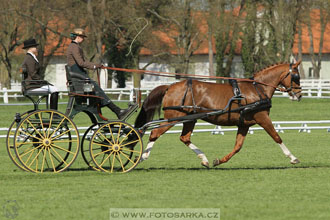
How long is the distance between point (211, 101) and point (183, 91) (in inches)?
19.5

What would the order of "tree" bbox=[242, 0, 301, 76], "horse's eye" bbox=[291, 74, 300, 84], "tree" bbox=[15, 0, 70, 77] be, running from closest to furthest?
"horse's eye" bbox=[291, 74, 300, 84]
"tree" bbox=[15, 0, 70, 77]
"tree" bbox=[242, 0, 301, 76]

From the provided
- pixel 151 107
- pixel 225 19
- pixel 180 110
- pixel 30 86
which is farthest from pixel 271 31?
pixel 30 86

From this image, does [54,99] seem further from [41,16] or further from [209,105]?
[41,16]

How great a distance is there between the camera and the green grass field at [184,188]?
316 inches

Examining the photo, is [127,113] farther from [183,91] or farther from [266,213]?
[266,213]

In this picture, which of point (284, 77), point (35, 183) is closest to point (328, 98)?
point (284, 77)

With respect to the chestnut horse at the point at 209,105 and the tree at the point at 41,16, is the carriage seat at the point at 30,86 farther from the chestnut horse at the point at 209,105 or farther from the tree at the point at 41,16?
the tree at the point at 41,16

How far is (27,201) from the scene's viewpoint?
862 centimetres

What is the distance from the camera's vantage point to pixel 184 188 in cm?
955

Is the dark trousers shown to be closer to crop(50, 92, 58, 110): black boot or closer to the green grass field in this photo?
crop(50, 92, 58, 110): black boot

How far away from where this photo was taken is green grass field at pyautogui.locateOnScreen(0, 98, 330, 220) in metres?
8.02

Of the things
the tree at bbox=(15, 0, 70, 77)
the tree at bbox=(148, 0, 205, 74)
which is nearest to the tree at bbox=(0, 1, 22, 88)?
the tree at bbox=(15, 0, 70, 77)

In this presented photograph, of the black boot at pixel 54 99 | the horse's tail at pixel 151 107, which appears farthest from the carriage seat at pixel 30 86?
the horse's tail at pixel 151 107

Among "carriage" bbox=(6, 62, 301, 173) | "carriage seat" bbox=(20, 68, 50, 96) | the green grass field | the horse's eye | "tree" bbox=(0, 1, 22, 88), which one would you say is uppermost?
"tree" bbox=(0, 1, 22, 88)
